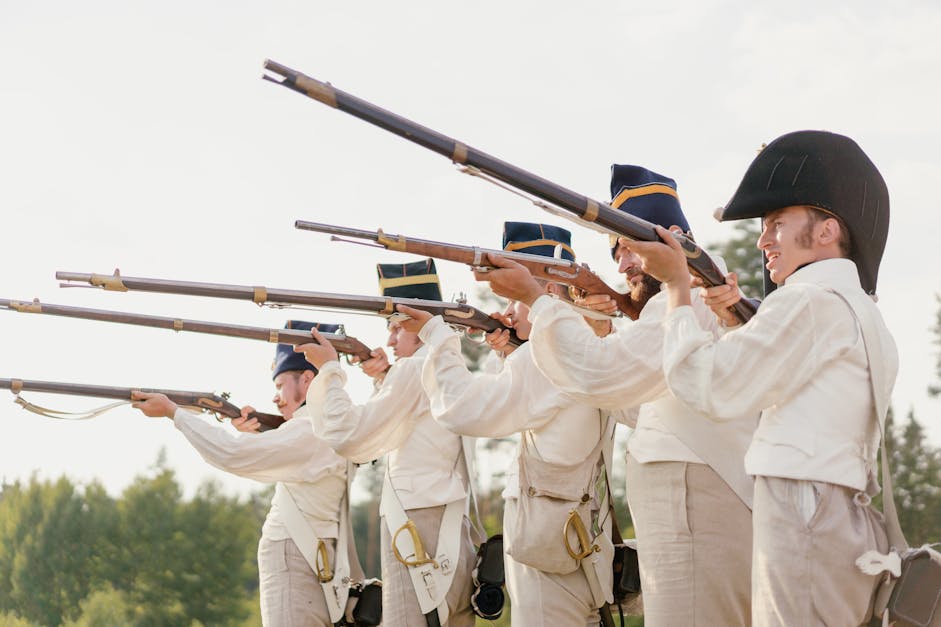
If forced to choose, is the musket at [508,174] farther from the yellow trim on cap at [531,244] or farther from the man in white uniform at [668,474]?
the yellow trim on cap at [531,244]

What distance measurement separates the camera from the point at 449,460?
304 inches

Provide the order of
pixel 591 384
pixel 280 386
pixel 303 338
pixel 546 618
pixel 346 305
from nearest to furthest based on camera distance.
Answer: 1. pixel 591 384
2. pixel 546 618
3. pixel 346 305
4. pixel 303 338
5. pixel 280 386

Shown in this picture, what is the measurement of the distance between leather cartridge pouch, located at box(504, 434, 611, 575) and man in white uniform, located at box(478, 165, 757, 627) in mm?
680

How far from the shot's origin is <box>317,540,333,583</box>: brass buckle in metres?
8.39

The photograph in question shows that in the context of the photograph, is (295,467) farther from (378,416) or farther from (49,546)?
(49,546)

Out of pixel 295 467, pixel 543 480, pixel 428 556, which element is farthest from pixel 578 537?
pixel 295 467

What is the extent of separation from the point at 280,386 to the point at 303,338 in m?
1.29

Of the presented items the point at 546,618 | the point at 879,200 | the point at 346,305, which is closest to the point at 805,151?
the point at 879,200

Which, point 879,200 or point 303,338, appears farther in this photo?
point 303,338


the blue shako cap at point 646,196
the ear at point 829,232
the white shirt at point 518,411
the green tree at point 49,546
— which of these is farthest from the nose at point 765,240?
the green tree at point 49,546

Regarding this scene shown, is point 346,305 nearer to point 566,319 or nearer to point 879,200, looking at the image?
point 566,319

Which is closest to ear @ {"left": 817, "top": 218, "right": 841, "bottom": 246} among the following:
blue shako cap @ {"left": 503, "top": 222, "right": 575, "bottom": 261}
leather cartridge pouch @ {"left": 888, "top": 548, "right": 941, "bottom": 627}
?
leather cartridge pouch @ {"left": 888, "top": 548, "right": 941, "bottom": 627}

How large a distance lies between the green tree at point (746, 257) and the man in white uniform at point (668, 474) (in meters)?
21.6

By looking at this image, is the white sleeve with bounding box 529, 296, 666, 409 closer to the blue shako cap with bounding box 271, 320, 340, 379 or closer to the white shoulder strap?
the white shoulder strap
